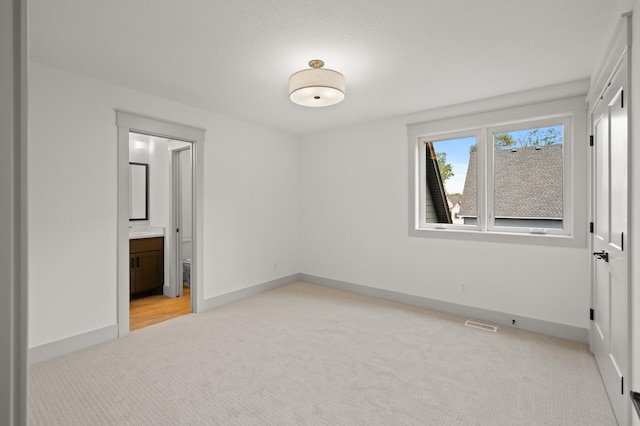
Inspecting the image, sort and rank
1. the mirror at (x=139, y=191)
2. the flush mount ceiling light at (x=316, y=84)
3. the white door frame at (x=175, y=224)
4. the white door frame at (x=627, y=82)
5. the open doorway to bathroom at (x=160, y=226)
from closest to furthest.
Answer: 1. the white door frame at (x=627, y=82)
2. the flush mount ceiling light at (x=316, y=84)
3. the open doorway to bathroom at (x=160, y=226)
4. the white door frame at (x=175, y=224)
5. the mirror at (x=139, y=191)

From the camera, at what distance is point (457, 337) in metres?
3.24

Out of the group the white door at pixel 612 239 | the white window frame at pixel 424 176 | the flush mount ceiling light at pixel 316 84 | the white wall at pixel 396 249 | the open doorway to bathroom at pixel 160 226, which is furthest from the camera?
the open doorway to bathroom at pixel 160 226

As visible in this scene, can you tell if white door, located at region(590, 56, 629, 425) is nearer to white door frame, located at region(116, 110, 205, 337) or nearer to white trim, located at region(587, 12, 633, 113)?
white trim, located at region(587, 12, 633, 113)

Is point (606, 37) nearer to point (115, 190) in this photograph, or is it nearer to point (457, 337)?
point (457, 337)

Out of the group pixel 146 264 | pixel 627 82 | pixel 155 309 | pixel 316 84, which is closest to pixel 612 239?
pixel 627 82

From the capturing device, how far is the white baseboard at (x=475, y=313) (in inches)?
126

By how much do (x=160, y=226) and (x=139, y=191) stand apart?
2.28 ft

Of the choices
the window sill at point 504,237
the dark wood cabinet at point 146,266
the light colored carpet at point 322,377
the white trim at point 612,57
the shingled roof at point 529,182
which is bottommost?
the light colored carpet at point 322,377

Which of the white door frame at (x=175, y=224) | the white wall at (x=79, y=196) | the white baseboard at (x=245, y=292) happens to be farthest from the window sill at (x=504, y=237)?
the white door frame at (x=175, y=224)

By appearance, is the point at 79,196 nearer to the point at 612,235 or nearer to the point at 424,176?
the point at 424,176

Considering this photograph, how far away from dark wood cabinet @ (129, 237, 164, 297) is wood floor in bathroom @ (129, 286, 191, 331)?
0.17 m

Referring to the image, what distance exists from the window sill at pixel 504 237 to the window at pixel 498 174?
11 millimetres
